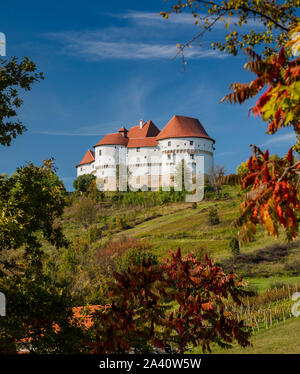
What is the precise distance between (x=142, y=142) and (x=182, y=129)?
879 centimetres

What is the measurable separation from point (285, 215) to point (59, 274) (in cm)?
2323

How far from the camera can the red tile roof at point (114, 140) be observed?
78625 mm

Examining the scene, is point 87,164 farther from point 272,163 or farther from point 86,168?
point 272,163

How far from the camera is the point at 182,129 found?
7444 cm

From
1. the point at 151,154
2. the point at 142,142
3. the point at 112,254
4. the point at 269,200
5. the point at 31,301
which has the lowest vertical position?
the point at 112,254

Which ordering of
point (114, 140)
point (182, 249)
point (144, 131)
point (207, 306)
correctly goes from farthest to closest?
point (144, 131) → point (114, 140) → point (182, 249) → point (207, 306)

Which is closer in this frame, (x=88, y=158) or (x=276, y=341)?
(x=276, y=341)

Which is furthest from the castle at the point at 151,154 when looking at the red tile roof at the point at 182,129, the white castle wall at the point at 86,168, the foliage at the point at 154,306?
the foliage at the point at 154,306

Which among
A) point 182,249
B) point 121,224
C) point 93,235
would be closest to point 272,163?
point 182,249

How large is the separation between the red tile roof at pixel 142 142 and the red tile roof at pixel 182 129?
1575 millimetres

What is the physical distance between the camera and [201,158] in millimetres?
73875
